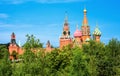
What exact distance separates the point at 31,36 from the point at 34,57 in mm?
4742

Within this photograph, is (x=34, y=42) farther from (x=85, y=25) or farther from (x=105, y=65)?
(x=85, y=25)

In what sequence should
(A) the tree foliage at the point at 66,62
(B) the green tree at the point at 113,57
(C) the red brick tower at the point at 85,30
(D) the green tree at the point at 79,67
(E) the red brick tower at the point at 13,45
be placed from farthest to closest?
(C) the red brick tower at the point at 85,30 < (E) the red brick tower at the point at 13,45 < (B) the green tree at the point at 113,57 < (A) the tree foliage at the point at 66,62 < (D) the green tree at the point at 79,67

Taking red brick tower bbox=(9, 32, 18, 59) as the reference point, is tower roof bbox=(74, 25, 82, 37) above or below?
above

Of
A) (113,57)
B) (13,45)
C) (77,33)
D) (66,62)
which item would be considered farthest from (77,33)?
(113,57)

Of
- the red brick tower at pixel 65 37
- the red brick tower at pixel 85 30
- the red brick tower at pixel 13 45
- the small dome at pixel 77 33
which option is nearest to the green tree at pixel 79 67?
the red brick tower at pixel 13 45

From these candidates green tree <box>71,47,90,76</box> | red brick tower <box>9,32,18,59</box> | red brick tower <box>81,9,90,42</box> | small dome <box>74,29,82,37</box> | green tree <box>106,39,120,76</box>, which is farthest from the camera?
red brick tower <box>81,9,90,42</box>

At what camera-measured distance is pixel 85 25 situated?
143375mm

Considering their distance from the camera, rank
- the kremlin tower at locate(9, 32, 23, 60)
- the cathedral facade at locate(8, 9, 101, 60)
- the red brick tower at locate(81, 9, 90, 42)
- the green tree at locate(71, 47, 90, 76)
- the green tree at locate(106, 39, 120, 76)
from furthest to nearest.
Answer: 1. the red brick tower at locate(81, 9, 90, 42)
2. the cathedral facade at locate(8, 9, 101, 60)
3. the kremlin tower at locate(9, 32, 23, 60)
4. the green tree at locate(106, 39, 120, 76)
5. the green tree at locate(71, 47, 90, 76)

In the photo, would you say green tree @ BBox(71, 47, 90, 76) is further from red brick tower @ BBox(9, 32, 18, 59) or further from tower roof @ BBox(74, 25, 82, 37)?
tower roof @ BBox(74, 25, 82, 37)

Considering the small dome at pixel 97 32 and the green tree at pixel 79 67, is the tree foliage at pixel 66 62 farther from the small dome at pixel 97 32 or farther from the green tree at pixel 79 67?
the small dome at pixel 97 32

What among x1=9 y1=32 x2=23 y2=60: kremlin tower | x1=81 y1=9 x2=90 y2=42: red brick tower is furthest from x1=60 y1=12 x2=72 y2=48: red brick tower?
x1=9 y1=32 x2=23 y2=60: kremlin tower

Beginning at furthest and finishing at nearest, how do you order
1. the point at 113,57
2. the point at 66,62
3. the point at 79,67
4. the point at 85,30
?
the point at 85,30
the point at 66,62
the point at 113,57
the point at 79,67

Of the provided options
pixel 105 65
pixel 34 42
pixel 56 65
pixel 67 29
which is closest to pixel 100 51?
pixel 105 65

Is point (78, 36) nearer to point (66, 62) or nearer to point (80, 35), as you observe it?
point (80, 35)
